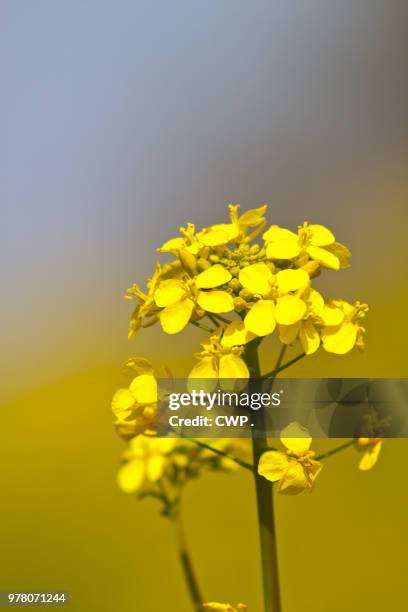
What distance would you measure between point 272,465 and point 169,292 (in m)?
0.18

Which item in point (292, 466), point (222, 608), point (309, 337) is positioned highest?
point (309, 337)

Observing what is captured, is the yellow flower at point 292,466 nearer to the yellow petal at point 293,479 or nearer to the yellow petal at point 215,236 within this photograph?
the yellow petal at point 293,479

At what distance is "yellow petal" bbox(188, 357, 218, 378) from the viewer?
0.64 m

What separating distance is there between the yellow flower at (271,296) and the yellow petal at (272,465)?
0.36 feet

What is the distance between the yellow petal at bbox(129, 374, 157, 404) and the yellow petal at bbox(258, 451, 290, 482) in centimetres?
12

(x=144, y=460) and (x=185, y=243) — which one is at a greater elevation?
(x=185, y=243)

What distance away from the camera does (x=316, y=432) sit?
71 centimetres

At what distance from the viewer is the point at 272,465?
624 millimetres

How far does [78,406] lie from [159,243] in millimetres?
275

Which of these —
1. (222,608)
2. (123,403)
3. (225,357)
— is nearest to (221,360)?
(225,357)

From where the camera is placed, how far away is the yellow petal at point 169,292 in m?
0.65

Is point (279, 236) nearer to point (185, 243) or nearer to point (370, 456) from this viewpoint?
point (185, 243)

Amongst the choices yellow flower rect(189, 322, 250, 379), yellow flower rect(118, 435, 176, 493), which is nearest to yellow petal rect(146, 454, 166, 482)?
yellow flower rect(118, 435, 176, 493)

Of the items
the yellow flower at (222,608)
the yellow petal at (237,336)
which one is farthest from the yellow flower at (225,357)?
the yellow flower at (222,608)
